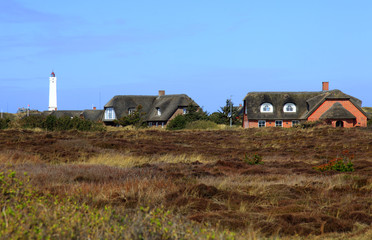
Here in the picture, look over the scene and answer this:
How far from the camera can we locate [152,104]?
74.7 metres

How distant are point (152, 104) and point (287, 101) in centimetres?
2327

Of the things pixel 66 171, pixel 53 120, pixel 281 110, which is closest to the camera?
pixel 66 171

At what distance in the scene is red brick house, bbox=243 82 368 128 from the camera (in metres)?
56.6

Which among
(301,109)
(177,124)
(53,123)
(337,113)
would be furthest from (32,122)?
(337,113)

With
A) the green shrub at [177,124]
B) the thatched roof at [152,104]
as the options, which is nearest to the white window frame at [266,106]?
the thatched roof at [152,104]

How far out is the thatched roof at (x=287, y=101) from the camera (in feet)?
194

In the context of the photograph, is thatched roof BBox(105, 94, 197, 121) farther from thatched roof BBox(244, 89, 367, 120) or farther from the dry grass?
the dry grass

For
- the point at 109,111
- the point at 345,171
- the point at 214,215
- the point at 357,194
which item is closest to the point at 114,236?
the point at 214,215

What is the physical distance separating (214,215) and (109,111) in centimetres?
6700

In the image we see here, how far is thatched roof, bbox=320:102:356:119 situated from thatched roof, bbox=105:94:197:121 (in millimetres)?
20162

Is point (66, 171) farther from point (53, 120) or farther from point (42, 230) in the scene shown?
point (53, 120)

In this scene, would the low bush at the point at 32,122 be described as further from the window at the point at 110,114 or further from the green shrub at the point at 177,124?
the window at the point at 110,114

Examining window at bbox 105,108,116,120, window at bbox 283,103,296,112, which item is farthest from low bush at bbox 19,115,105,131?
window at bbox 105,108,116,120

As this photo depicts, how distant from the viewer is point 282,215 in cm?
820
